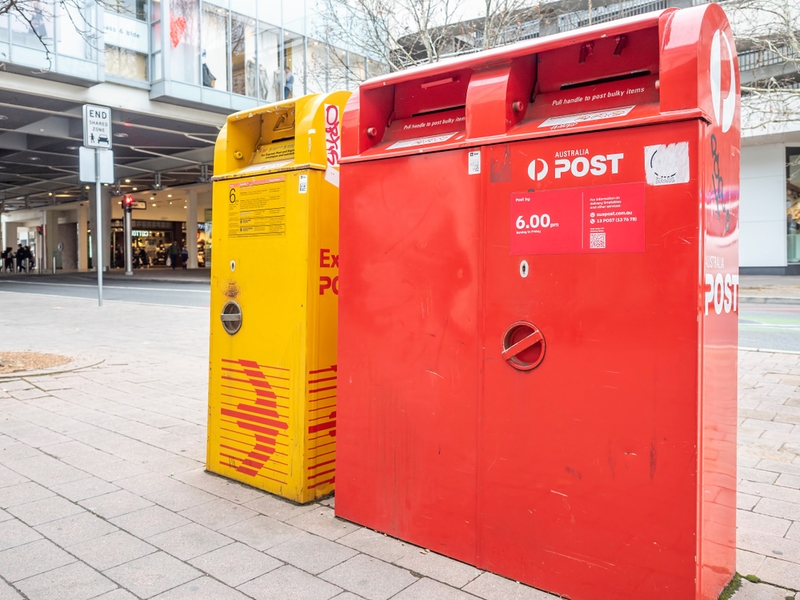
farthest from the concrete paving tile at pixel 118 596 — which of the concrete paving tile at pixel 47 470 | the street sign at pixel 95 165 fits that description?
the street sign at pixel 95 165

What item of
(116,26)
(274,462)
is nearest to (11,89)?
(116,26)

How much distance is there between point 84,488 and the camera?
3.68m

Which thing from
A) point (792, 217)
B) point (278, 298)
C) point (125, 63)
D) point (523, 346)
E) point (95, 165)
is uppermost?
point (125, 63)

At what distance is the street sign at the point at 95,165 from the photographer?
41.0 feet

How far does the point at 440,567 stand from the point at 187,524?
1.29 metres

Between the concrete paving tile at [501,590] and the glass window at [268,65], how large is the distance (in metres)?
25.0

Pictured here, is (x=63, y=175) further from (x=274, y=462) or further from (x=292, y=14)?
(x=274, y=462)

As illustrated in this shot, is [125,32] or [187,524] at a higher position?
[125,32]

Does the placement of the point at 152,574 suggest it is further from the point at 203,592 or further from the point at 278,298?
the point at 278,298

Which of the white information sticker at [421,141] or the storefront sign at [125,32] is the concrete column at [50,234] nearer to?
the storefront sign at [125,32]

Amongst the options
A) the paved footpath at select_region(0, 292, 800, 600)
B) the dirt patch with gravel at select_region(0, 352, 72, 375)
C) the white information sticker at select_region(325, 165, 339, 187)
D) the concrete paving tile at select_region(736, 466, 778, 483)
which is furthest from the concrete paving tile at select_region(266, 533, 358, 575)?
the dirt patch with gravel at select_region(0, 352, 72, 375)

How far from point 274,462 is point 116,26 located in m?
22.8

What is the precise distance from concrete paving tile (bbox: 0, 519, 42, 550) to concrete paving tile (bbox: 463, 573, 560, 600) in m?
2.02

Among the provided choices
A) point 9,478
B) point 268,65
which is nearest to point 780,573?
point 9,478
